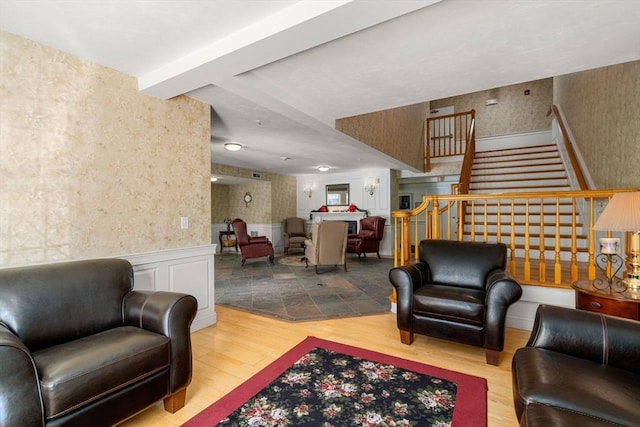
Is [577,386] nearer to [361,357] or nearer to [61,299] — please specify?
[361,357]

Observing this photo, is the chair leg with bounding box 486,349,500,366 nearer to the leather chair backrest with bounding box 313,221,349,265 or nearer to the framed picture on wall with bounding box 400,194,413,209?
the leather chair backrest with bounding box 313,221,349,265

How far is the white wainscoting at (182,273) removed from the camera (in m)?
2.57

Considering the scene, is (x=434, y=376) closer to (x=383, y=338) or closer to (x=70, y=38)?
(x=383, y=338)

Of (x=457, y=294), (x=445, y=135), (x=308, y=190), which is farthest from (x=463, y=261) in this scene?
(x=308, y=190)

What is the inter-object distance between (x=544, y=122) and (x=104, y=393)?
9574 mm

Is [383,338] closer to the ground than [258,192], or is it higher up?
closer to the ground

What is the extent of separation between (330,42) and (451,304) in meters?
2.20

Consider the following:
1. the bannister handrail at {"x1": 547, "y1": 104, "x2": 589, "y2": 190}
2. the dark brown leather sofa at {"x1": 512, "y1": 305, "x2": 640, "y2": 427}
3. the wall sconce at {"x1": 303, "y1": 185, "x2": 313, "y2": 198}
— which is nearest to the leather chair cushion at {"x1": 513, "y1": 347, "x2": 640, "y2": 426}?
the dark brown leather sofa at {"x1": 512, "y1": 305, "x2": 640, "y2": 427}

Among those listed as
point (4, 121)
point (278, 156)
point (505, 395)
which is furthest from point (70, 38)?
point (278, 156)

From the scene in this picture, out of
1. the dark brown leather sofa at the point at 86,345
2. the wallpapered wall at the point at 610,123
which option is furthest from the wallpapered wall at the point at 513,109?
the dark brown leather sofa at the point at 86,345

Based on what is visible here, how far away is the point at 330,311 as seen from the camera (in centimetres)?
349

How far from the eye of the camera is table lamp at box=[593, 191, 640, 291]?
1.74 m

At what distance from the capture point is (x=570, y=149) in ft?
16.7

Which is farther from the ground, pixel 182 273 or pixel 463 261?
pixel 463 261
